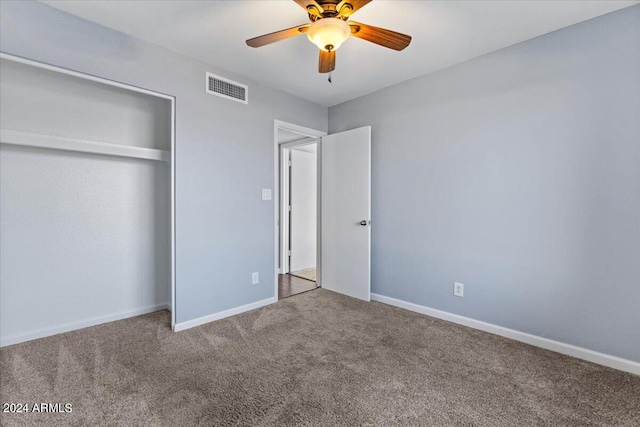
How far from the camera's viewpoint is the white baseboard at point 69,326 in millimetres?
2295

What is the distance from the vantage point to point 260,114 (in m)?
3.21

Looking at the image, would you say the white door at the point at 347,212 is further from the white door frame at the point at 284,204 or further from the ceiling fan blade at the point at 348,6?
the ceiling fan blade at the point at 348,6

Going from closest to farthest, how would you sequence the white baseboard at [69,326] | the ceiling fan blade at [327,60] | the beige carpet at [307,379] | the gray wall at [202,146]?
1. the beige carpet at [307,379]
2. the ceiling fan blade at [327,60]
3. the gray wall at [202,146]
4. the white baseboard at [69,326]

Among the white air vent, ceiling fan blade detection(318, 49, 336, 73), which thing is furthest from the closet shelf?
ceiling fan blade detection(318, 49, 336, 73)

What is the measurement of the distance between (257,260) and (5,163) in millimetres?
2207

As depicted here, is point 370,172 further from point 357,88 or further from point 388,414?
point 388,414

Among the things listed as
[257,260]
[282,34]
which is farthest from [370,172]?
[282,34]

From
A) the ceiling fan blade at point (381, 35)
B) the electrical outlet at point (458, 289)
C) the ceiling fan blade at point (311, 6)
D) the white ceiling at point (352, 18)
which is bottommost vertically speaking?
the electrical outlet at point (458, 289)

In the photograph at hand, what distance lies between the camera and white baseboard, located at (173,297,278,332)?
2625mm

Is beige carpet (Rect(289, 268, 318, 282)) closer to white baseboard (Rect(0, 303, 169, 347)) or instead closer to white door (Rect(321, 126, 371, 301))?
white door (Rect(321, 126, 371, 301))

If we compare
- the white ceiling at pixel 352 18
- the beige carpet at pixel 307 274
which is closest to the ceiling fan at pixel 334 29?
the white ceiling at pixel 352 18

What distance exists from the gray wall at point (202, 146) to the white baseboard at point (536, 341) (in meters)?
1.75

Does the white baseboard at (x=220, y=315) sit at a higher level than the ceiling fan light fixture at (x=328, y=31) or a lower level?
lower

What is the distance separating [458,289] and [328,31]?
2.47 metres
